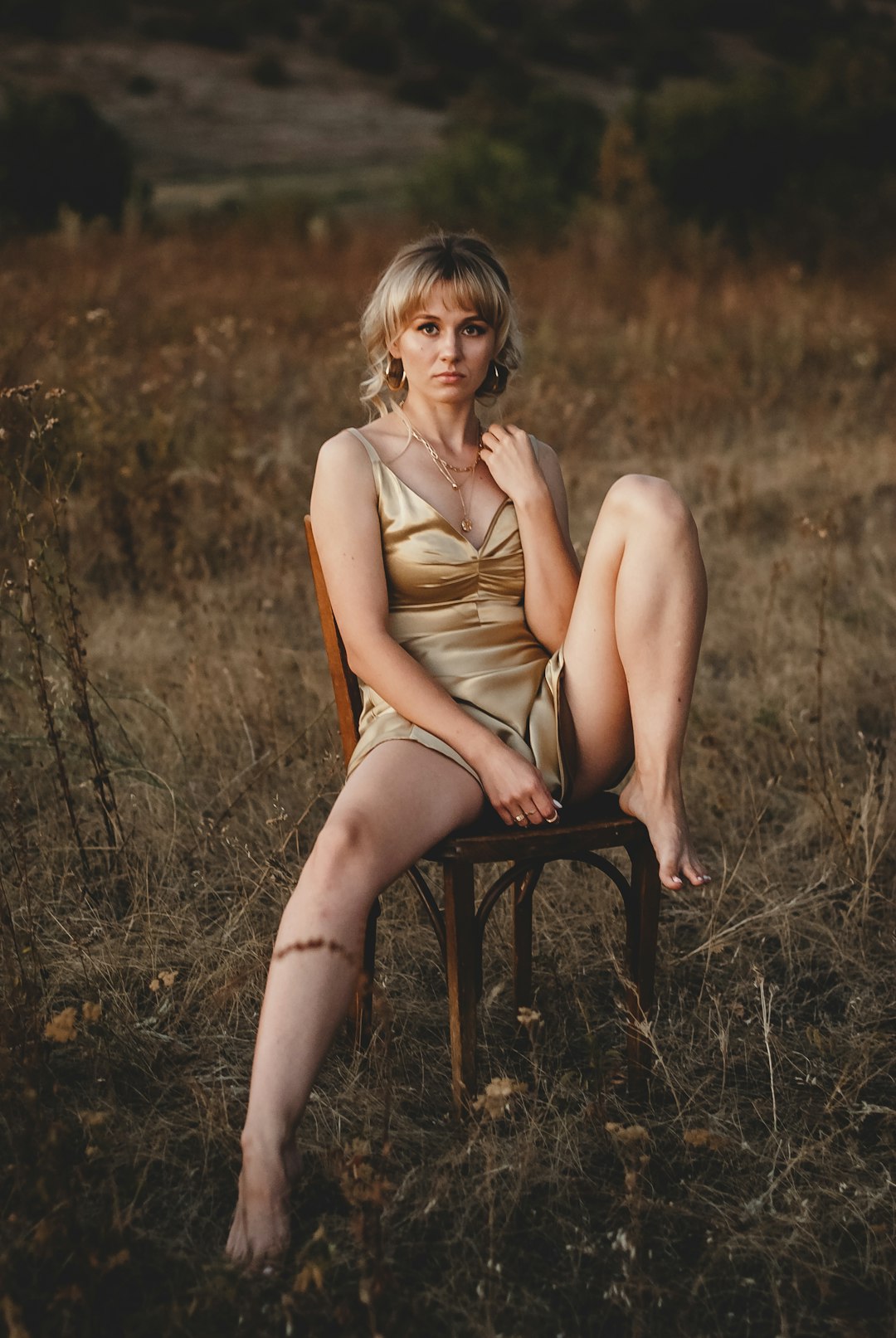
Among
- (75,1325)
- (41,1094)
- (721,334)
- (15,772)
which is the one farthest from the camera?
(721,334)

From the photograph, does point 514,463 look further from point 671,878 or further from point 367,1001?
point 367,1001

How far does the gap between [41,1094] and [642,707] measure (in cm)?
127

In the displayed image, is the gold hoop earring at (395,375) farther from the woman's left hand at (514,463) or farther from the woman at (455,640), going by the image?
the woman's left hand at (514,463)

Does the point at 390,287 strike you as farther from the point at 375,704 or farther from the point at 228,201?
the point at 228,201

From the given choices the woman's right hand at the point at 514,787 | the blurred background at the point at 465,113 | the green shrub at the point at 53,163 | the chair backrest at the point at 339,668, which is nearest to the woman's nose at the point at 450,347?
the chair backrest at the point at 339,668

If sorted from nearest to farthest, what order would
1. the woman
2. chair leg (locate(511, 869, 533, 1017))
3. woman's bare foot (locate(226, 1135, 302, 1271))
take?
woman's bare foot (locate(226, 1135, 302, 1271))
the woman
chair leg (locate(511, 869, 533, 1017))

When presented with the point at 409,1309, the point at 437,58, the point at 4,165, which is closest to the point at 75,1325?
the point at 409,1309

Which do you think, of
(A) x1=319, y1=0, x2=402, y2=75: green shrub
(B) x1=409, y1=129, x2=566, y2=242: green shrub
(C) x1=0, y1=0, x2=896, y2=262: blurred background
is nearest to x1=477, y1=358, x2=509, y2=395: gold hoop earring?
(C) x1=0, y1=0, x2=896, y2=262: blurred background

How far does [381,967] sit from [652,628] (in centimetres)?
105

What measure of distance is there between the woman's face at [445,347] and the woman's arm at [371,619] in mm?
211

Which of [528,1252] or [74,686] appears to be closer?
[528,1252]

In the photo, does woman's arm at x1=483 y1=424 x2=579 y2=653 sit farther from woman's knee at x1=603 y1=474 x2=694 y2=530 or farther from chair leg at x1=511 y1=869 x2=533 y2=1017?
chair leg at x1=511 y1=869 x2=533 y2=1017

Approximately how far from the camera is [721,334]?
7746 millimetres

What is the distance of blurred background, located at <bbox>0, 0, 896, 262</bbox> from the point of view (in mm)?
11320
